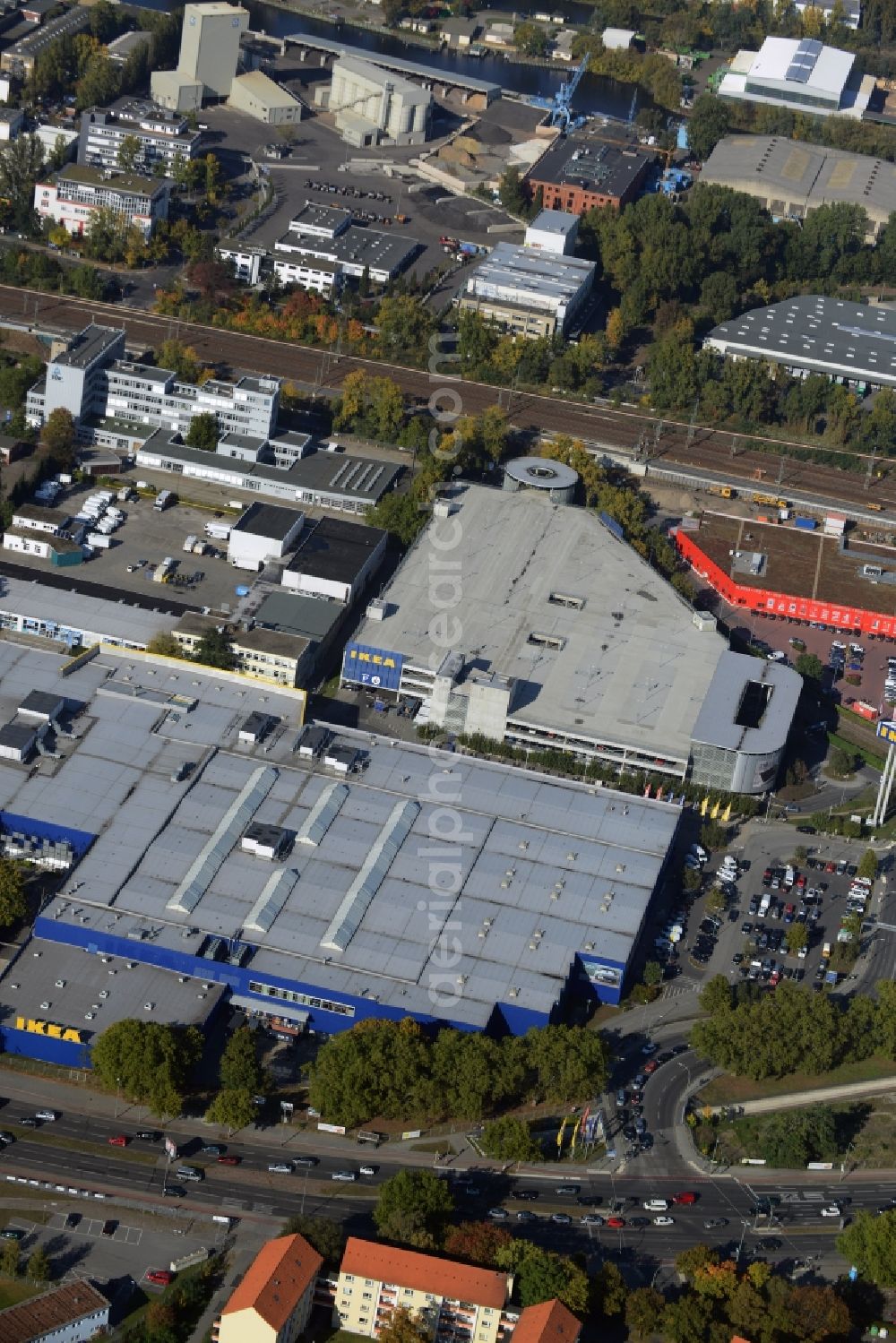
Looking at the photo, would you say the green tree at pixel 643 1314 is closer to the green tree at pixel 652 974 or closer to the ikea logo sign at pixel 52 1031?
the green tree at pixel 652 974

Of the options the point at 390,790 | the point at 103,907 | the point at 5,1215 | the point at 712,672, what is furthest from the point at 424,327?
the point at 5,1215

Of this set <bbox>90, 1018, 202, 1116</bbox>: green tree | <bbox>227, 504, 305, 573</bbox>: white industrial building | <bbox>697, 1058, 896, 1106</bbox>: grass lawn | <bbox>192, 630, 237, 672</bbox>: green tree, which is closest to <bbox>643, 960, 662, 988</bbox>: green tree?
<bbox>697, 1058, 896, 1106</bbox>: grass lawn

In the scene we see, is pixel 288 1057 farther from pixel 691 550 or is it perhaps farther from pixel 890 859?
pixel 691 550

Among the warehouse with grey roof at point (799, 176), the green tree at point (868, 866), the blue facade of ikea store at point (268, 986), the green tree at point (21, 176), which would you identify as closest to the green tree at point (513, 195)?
the warehouse with grey roof at point (799, 176)

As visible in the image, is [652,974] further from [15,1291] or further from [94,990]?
[15,1291]

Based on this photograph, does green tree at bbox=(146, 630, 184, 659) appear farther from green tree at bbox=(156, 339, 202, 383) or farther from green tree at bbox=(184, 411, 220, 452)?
green tree at bbox=(156, 339, 202, 383)

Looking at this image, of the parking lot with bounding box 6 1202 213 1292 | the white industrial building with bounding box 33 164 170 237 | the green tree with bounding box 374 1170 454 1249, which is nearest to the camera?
the parking lot with bounding box 6 1202 213 1292

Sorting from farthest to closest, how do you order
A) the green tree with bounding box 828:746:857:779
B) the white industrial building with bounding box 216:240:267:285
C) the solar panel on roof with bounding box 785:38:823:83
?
the solar panel on roof with bounding box 785:38:823:83 < the white industrial building with bounding box 216:240:267:285 < the green tree with bounding box 828:746:857:779
